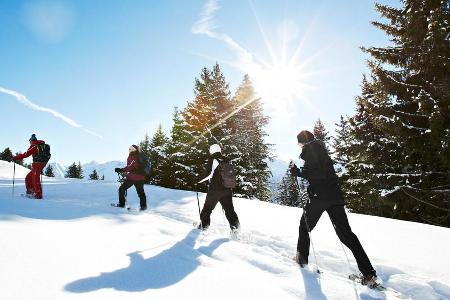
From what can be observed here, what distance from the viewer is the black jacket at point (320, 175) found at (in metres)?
5.69

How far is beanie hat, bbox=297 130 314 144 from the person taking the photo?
5.96 m

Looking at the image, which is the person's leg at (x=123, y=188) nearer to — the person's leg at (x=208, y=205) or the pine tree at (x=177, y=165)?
the person's leg at (x=208, y=205)

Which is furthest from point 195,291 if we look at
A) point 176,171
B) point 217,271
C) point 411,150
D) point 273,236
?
point 176,171

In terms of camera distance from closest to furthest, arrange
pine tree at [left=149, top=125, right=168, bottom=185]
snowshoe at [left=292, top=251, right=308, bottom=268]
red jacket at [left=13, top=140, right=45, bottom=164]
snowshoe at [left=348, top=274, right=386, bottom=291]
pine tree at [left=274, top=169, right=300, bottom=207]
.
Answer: snowshoe at [left=348, top=274, right=386, bottom=291] → snowshoe at [left=292, top=251, right=308, bottom=268] → red jacket at [left=13, top=140, right=45, bottom=164] → pine tree at [left=149, top=125, right=168, bottom=185] → pine tree at [left=274, top=169, right=300, bottom=207]

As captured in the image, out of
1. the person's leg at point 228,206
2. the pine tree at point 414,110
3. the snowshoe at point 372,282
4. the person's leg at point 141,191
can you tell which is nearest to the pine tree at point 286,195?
the pine tree at point 414,110

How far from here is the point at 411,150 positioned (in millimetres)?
14648

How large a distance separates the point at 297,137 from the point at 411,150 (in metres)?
10.7

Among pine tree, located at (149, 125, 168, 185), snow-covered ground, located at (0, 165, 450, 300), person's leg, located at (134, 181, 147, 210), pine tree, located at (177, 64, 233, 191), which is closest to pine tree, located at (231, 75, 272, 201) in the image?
pine tree, located at (177, 64, 233, 191)

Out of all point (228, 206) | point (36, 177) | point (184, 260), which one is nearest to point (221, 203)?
point (228, 206)

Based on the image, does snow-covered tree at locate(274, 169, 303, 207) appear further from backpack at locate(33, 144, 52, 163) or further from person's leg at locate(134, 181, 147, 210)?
backpack at locate(33, 144, 52, 163)

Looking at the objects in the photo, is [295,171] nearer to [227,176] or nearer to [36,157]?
[227,176]

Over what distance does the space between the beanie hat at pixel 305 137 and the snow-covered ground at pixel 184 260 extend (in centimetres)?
202

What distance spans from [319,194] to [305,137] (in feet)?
3.18

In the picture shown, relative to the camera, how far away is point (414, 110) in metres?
16.0
